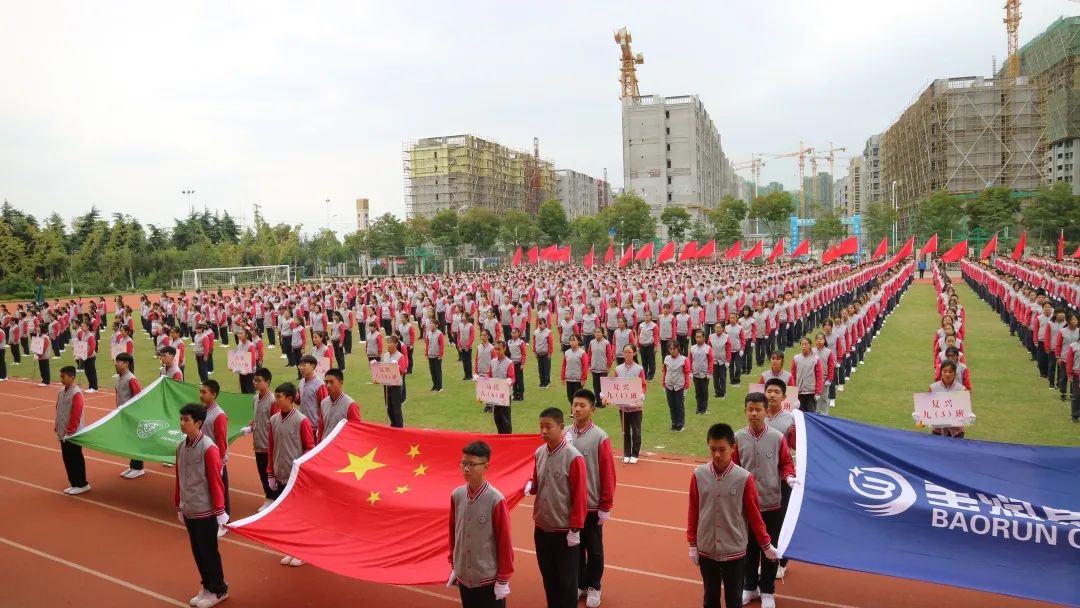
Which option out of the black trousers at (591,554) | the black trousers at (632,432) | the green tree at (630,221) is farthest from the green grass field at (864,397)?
the green tree at (630,221)

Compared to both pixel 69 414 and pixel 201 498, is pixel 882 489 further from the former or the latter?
pixel 69 414

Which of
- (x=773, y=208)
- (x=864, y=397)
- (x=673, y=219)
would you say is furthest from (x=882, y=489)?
(x=773, y=208)

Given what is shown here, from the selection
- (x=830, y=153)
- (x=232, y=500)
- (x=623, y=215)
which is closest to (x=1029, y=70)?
(x=623, y=215)

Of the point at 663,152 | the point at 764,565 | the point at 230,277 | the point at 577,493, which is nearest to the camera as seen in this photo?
the point at 577,493

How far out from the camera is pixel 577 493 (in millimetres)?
4977

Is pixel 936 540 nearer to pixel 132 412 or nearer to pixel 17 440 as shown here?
pixel 132 412

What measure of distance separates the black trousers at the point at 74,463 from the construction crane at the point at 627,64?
326 feet

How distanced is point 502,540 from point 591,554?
5.39 feet

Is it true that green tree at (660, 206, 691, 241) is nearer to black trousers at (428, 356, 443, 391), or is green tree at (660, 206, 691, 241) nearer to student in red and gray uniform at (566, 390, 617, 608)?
black trousers at (428, 356, 443, 391)

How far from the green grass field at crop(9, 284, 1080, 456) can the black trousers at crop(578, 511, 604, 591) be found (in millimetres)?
4673

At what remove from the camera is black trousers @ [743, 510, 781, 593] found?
5.64 meters

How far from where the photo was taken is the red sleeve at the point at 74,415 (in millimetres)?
8953

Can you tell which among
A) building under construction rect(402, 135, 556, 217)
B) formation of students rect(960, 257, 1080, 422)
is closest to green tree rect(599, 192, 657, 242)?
building under construction rect(402, 135, 556, 217)

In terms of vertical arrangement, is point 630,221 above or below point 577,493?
above
